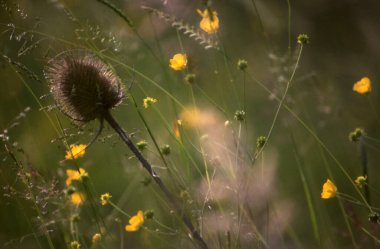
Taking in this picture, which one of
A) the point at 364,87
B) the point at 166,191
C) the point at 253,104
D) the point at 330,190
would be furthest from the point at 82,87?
the point at 253,104

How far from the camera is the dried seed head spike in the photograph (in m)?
1.99

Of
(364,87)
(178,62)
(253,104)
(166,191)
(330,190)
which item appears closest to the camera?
(166,191)

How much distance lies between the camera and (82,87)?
2.02 m

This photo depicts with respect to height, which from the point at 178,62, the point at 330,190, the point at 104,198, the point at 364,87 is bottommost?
the point at 104,198

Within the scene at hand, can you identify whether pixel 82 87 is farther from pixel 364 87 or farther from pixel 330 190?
pixel 364 87

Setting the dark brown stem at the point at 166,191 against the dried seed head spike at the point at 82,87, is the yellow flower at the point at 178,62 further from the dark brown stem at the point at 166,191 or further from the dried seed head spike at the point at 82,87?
the dark brown stem at the point at 166,191

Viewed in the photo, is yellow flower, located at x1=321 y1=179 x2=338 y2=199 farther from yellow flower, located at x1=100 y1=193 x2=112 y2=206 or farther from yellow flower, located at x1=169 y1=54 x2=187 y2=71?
yellow flower, located at x1=100 y1=193 x2=112 y2=206

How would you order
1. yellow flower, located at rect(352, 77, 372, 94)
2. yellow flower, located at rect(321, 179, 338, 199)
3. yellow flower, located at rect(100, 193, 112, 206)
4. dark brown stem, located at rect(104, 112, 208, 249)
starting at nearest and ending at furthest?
dark brown stem, located at rect(104, 112, 208, 249) → yellow flower, located at rect(321, 179, 338, 199) → yellow flower, located at rect(100, 193, 112, 206) → yellow flower, located at rect(352, 77, 372, 94)

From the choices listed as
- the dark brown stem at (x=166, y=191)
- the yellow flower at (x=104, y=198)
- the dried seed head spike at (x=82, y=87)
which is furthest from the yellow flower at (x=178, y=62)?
the yellow flower at (x=104, y=198)

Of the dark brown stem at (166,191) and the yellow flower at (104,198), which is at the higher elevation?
the dark brown stem at (166,191)

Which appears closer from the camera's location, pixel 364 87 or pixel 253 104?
pixel 364 87

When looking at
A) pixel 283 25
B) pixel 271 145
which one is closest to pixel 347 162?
pixel 271 145

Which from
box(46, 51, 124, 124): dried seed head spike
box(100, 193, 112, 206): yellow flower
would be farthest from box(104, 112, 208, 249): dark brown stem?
box(100, 193, 112, 206): yellow flower

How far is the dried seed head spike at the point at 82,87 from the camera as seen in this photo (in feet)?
6.53
